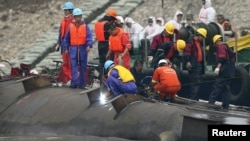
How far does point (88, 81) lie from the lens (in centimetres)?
3016

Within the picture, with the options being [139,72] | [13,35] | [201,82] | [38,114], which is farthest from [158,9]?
Answer: [38,114]

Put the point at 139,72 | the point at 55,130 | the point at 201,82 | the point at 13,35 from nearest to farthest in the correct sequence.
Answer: the point at 55,130 < the point at 201,82 < the point at 139,72 < the point at 13,35

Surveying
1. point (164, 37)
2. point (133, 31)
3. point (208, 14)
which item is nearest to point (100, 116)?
point (164, 37)

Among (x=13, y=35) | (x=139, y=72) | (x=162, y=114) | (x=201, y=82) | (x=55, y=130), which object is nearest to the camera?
(x=162, y=114)

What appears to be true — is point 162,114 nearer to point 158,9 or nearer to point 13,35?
point 158,9

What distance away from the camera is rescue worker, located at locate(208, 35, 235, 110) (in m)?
29.1

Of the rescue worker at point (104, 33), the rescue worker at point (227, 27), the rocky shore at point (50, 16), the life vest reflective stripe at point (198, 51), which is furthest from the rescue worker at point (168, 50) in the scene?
the rocky shore at point (50, 16)

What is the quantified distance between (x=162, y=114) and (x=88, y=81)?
6626mm

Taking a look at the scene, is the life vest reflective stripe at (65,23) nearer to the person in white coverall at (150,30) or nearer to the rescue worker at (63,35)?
the rescue worker at (63,35)

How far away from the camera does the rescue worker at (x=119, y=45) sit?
29.3m

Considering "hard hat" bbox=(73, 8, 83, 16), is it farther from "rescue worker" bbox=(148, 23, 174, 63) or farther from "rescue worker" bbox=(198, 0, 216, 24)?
"rescue worker" bbox=(198, 0, 216, 24)

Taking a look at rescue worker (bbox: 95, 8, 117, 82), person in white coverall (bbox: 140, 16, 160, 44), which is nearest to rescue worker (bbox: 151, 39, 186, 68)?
rescue worker (bbox: 95, 8, 117, 82)

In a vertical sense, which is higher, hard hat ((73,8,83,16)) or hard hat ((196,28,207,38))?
hard hat ((73,8,83,16))

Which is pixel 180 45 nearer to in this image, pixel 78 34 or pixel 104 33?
pixel 104 33
